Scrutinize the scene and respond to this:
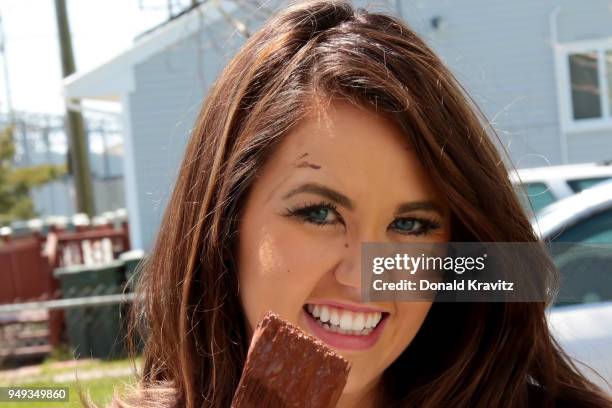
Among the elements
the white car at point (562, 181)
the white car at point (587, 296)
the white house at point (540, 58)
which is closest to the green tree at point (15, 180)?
the white house at point (540, 58)

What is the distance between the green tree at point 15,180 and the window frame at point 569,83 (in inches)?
497

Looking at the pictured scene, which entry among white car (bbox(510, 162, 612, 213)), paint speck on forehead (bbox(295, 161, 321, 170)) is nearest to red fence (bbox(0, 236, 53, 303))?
white car (bbox(510, 162, 612, 213))

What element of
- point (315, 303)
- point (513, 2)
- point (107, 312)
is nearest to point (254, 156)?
point (315, 303)

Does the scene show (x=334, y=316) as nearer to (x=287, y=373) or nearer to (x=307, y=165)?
(x=307, y=165)

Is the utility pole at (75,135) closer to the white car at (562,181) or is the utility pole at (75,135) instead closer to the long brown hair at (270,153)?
the white car at (562,181)

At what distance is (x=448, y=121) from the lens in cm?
162

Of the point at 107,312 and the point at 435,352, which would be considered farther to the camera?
the point at 107,312

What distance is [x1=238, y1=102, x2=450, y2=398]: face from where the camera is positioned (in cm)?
149

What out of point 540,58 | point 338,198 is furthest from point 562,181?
point 540,58

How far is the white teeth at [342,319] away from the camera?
4.87 feet

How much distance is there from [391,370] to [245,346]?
304mm

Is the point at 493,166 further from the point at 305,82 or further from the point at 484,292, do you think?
the point at 305,82

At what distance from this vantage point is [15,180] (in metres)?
24.3

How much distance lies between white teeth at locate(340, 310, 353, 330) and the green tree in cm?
1993
